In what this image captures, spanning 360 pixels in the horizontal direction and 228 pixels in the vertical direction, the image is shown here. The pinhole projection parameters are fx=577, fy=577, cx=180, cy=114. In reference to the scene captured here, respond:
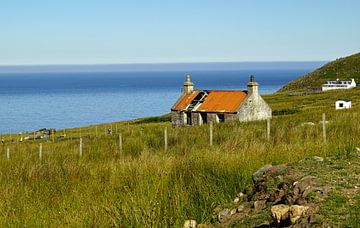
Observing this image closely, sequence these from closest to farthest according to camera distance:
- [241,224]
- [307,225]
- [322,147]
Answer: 1. [307,225]
2. [241,224]
3. [322,147]

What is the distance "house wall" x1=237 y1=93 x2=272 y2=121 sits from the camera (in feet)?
155

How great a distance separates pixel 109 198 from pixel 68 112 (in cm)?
12965

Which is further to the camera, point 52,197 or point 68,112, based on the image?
point 68,112

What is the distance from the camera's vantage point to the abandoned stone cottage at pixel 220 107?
47000mm

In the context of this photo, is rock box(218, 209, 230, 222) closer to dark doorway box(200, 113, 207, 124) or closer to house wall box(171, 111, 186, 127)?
dark doorway box(200, 113, 207, 124)

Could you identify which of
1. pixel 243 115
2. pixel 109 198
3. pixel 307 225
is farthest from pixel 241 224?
pixel 243 115

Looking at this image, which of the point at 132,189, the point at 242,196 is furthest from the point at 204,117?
the point at 242,196

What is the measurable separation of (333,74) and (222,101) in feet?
337

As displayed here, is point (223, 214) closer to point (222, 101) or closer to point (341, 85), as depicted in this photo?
point (222, 101)

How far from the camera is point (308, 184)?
796cm

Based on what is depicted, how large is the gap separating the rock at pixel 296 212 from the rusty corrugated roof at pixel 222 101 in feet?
129

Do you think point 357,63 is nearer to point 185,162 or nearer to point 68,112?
point 68,112

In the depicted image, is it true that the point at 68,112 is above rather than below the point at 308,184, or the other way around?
below

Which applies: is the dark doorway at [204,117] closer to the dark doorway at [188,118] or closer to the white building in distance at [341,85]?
the dark doorway at [188,118]
